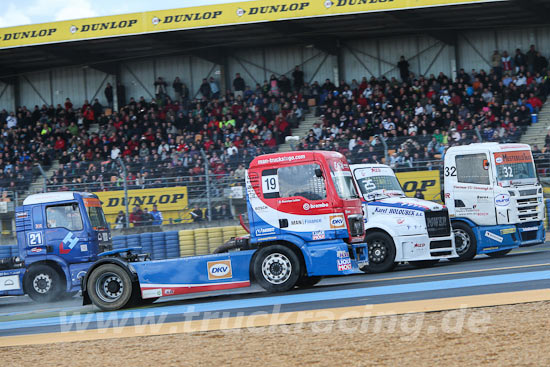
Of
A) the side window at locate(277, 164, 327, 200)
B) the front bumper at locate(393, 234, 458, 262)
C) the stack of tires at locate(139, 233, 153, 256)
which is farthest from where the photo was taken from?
the stack of tires at locate(139, 233, 153, 256)

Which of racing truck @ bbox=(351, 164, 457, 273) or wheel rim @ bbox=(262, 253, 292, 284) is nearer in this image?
wheel rim @ bbox=(262, 253, 292, 284)

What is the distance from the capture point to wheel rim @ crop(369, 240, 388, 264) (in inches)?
583

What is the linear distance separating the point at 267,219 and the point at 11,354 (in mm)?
4703

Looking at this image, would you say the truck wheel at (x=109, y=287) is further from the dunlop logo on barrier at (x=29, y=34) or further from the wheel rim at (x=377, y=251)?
the dunlop logo on barrier at (x=29, y=34)

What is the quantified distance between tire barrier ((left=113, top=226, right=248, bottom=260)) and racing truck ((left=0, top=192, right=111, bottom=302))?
4833mm

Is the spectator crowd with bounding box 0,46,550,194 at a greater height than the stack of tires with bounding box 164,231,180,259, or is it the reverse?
the spectator crowd with bounding box 0,46,550,194

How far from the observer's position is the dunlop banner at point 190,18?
28.0 metres

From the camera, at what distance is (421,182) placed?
21.9 m

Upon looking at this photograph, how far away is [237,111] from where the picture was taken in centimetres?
3086

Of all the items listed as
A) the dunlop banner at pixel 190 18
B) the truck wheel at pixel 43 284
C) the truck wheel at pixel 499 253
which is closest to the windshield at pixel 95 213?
the truck wheel at pixel 43 284

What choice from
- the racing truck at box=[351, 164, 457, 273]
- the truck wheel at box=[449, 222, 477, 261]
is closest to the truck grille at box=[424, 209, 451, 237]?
the racing truck at box=[351, 164, 457, 273]

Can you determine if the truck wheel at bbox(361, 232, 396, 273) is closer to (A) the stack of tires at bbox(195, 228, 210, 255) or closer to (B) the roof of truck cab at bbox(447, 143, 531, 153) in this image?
(B) the roof of truck cab at bbox(447, 143, 531, 153)

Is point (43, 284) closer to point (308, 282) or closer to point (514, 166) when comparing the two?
point (308, 282)

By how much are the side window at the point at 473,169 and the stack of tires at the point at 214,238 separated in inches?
281
